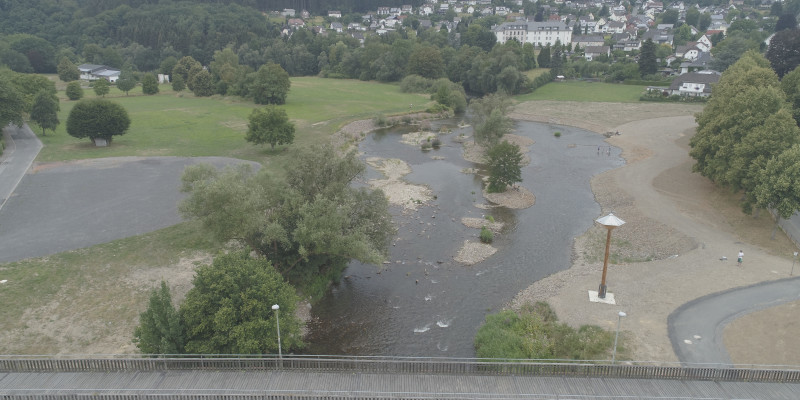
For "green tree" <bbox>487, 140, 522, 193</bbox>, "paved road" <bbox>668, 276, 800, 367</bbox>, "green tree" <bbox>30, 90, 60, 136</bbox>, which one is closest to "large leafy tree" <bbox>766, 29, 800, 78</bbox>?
"green tree" <bbox>487, 140, 522, 193</bbox>

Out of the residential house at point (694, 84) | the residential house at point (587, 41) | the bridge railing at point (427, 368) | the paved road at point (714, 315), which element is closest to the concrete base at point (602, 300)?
the paved road at point (714, 315)

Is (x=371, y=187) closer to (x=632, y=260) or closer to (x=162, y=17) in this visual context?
(x=632, y=260)

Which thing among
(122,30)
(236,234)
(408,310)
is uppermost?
(122,30)

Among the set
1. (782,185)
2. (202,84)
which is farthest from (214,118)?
(782,185)

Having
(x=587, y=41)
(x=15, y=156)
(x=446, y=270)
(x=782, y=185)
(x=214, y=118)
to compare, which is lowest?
(x=446, y=270)

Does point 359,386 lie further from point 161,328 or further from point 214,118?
point 214,118

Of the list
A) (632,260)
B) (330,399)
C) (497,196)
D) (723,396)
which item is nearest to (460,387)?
(330,399)

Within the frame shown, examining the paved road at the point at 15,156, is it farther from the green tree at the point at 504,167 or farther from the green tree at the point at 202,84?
the green tree at the point at 504,167

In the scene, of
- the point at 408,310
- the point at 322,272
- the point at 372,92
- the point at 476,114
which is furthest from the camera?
the point at 372,92
